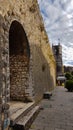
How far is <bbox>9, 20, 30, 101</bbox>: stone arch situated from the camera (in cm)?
707

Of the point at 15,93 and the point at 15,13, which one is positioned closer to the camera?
the point at 15,13

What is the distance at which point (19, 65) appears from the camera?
24.2 ft

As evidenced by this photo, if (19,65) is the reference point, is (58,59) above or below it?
above

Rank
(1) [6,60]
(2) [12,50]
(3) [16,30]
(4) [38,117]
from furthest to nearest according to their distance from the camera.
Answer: (2) [12,50] < (3) [16,30] < (4) [38,117] < (1) [6,60]

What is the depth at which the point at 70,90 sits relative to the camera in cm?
1800

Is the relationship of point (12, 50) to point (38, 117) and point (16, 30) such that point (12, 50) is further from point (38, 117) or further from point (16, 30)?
point (38, 117)

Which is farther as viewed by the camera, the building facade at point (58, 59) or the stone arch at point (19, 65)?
the building facade at point (58, 59)

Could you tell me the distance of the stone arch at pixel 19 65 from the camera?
23.2ft

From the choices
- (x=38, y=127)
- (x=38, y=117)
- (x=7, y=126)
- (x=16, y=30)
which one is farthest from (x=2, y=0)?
(x=38, y=117)

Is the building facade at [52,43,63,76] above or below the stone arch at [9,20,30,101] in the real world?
above

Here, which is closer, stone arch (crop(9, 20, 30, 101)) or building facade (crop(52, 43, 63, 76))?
stone arch (crop(9, 20, 30, 101))

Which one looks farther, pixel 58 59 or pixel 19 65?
pixel 58 59

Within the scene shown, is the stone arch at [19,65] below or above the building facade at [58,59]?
below

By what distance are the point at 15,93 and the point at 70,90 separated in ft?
37.7
